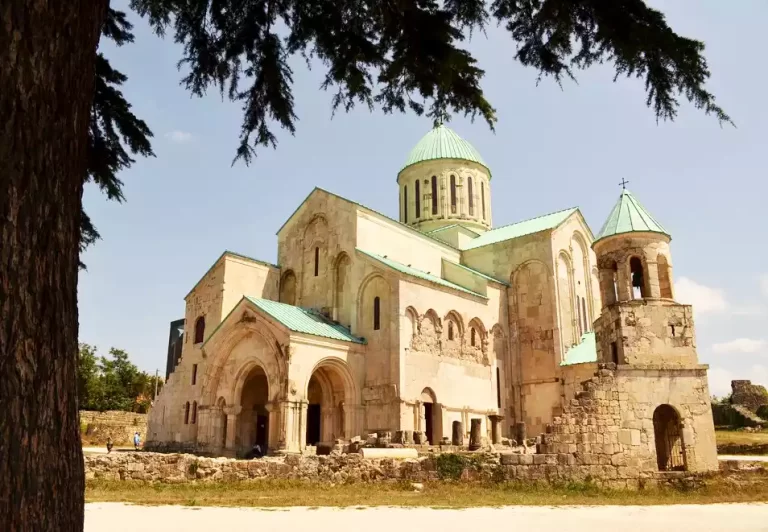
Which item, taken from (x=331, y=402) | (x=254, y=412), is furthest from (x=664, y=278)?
(x=254, y=412)

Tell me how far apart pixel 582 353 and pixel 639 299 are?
10050 millimetres

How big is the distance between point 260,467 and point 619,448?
762 centimetres

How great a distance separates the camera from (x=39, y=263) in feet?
8.41

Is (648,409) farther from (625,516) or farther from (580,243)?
(580,243)

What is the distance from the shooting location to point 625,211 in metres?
15.4

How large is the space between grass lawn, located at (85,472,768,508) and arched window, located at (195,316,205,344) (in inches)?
485

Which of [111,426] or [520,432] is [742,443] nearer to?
[520,432]

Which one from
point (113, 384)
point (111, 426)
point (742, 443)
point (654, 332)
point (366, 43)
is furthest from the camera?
point (113, 384)

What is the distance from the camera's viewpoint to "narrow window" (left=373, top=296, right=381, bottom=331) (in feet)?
70.8

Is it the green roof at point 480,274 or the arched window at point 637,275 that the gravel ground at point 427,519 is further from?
the green roof at point 480,274

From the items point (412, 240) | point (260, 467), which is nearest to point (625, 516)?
point (260, 467)

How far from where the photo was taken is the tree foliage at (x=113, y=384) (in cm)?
3906

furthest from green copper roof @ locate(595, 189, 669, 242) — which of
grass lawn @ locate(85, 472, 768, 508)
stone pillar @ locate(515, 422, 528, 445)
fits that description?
stone pillar @ locate(515, 422, 528, 445)

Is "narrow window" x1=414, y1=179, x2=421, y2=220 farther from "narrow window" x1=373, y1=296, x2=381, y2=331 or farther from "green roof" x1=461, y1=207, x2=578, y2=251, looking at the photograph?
"narrow window" x1=373, y1=296, x2=381, y2=331
